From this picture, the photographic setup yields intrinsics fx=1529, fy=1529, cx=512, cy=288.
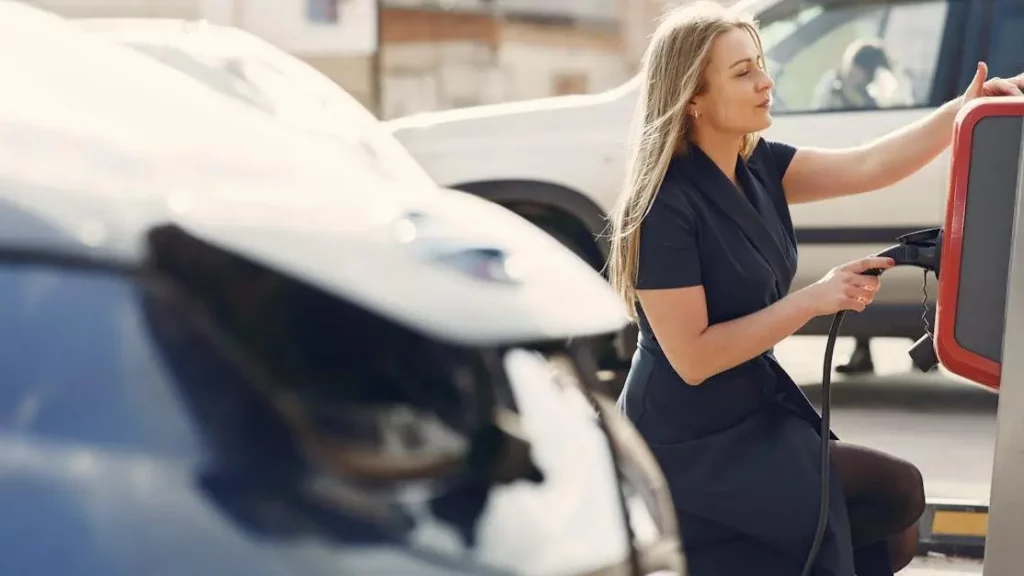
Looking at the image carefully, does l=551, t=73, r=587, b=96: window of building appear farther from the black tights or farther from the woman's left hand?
the woman's left hand

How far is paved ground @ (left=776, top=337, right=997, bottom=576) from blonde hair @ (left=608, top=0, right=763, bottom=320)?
1.57 metres

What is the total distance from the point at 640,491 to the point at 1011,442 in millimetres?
752

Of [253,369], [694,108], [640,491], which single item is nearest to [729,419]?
[694,108]

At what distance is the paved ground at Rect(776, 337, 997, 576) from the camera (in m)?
4.89

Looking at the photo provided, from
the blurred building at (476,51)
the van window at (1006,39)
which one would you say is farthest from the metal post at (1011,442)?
the blurred building at (476,51)

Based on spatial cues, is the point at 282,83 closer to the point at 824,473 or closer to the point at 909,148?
the point at 909,148

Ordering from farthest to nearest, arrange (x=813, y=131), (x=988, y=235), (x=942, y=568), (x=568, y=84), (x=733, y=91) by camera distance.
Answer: (x=568, y=84), (x=813, y=131), (x=942, y=568), (x=733, y=91), (x=988, y=235)

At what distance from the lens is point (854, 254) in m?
6.02

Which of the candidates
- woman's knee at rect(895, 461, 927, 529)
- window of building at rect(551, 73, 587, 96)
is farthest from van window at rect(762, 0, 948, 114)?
window of building at rect(551, 73, 587, 96)

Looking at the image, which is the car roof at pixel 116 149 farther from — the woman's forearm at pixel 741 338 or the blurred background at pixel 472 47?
the blurred background at pixel 472 47

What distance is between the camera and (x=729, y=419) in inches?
111

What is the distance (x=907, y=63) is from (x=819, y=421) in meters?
3.71

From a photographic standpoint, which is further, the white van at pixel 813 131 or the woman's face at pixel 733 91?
the white van at pixel 813 131

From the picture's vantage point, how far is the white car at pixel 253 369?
4.09 ft
